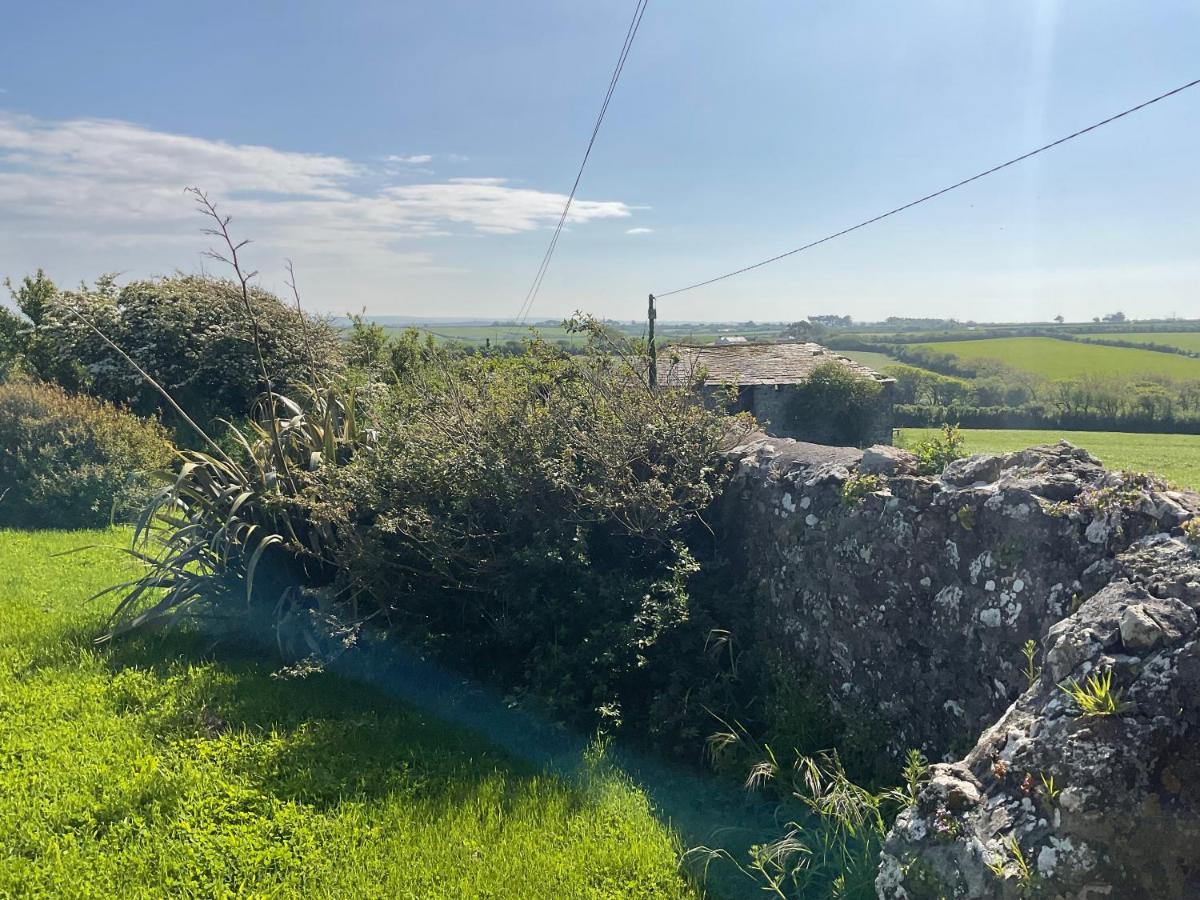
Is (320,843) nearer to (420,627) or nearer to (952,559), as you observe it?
(420,627)

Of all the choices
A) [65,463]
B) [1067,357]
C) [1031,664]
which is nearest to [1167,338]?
[1067,357]

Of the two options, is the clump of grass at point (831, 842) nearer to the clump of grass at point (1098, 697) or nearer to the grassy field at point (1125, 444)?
the clump of grass at point (1098, 697)

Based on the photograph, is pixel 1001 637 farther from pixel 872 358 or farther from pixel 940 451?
pixel 872 358

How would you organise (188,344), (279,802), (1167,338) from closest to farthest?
(279,802)
(188,344)
(1167,338)

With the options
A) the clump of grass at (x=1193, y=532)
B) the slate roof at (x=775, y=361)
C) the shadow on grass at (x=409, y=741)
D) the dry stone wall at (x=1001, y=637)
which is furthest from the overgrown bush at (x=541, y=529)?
the slate roof at (x=775, y=361)

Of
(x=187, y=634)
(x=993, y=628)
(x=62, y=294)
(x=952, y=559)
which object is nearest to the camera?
(x=993, y=628)

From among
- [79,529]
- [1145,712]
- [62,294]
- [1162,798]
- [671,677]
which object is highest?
[62,294]

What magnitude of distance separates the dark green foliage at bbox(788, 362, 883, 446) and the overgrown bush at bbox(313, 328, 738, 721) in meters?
20.9

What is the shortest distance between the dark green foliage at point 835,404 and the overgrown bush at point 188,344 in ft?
52.0

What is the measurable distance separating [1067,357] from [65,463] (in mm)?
38703

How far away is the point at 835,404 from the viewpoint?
83.8ft

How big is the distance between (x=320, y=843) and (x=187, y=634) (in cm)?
319

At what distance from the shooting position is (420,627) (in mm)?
5207

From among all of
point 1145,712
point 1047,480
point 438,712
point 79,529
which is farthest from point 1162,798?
point 79,529
